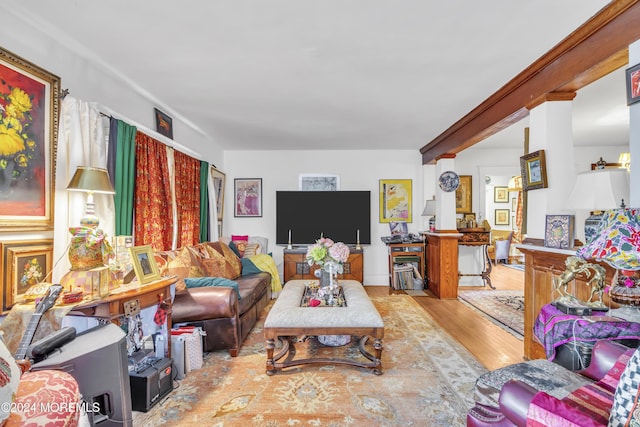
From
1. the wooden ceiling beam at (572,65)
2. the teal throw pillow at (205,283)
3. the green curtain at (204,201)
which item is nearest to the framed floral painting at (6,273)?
the teal throw pillow at (205,283)

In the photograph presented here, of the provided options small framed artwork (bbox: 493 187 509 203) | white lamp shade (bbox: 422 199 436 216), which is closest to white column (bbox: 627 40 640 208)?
white lamp shade (bbox: 422 199 436 216)

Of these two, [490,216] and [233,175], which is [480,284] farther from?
[233,175]

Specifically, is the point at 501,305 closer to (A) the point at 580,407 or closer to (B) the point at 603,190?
(B) the point at 603,190

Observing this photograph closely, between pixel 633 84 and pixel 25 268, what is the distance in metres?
3.72

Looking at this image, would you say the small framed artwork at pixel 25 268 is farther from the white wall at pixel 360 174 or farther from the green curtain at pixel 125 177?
the white wall at pixel 360 174

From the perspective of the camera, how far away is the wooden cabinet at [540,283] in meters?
2.12

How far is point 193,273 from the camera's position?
303 centimetres

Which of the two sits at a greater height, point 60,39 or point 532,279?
point 60,39

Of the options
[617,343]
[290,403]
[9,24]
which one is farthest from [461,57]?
[9,24]

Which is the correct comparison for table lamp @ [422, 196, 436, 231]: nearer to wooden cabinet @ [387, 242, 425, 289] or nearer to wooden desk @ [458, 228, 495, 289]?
wooden cabinet @ [387, 242, 425, 289]

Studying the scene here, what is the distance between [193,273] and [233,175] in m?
2.85

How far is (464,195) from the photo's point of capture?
18.8 feet

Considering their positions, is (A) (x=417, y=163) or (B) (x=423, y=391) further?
(A) (x=417, y=163)

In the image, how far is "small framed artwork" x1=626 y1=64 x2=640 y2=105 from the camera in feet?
5.26
